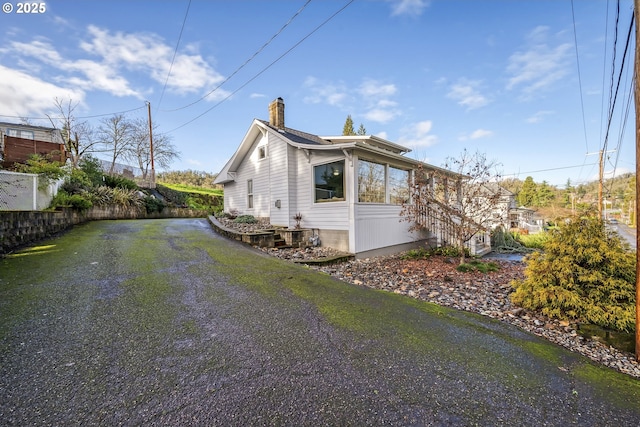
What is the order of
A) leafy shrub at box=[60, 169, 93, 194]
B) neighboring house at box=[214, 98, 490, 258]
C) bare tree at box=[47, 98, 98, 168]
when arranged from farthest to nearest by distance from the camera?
bare tree at box=[47, 98, 98, 168] → leafy shrub at box=[60, 169, 93, 194] → neighboring house at box=[214, 98, 490, 258]

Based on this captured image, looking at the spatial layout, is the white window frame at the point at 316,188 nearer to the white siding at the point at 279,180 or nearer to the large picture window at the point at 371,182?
the large picture window at the point at 371,182

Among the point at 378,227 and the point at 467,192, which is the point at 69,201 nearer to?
the point at 378,227

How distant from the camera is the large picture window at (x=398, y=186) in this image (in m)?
9.05

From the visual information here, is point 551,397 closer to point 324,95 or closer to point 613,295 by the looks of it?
point 613,295

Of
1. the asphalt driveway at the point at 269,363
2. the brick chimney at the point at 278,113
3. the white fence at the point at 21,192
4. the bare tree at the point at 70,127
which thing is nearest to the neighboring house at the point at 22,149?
the white fence at the point at 21,192

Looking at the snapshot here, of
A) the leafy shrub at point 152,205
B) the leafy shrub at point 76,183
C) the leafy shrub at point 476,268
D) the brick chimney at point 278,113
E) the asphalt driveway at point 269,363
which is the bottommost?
the leafy shrub at point 476,268

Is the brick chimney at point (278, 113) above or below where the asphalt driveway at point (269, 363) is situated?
above

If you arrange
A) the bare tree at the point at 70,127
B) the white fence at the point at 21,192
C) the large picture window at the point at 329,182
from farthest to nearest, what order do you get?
the bare tree at the point at 70,127
the large picture window at the point at 329,182
the white fence at the point at 21,192

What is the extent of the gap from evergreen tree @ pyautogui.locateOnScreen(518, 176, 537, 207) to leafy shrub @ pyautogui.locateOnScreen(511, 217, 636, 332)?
45.0 meters

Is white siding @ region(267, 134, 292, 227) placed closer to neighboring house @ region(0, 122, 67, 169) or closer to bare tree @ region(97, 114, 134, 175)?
neighboring house @ region(0, 122, 67, 169)

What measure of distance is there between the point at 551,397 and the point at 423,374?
3.08 ft

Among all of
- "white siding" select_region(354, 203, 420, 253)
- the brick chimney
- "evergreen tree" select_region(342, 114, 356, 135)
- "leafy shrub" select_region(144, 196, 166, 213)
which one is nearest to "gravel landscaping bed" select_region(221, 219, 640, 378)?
"white siding" select_region(354, 203, 420, 253)

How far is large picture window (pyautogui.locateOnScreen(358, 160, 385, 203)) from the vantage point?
7941 mm

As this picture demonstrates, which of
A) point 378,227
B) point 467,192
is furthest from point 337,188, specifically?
point 467,192
